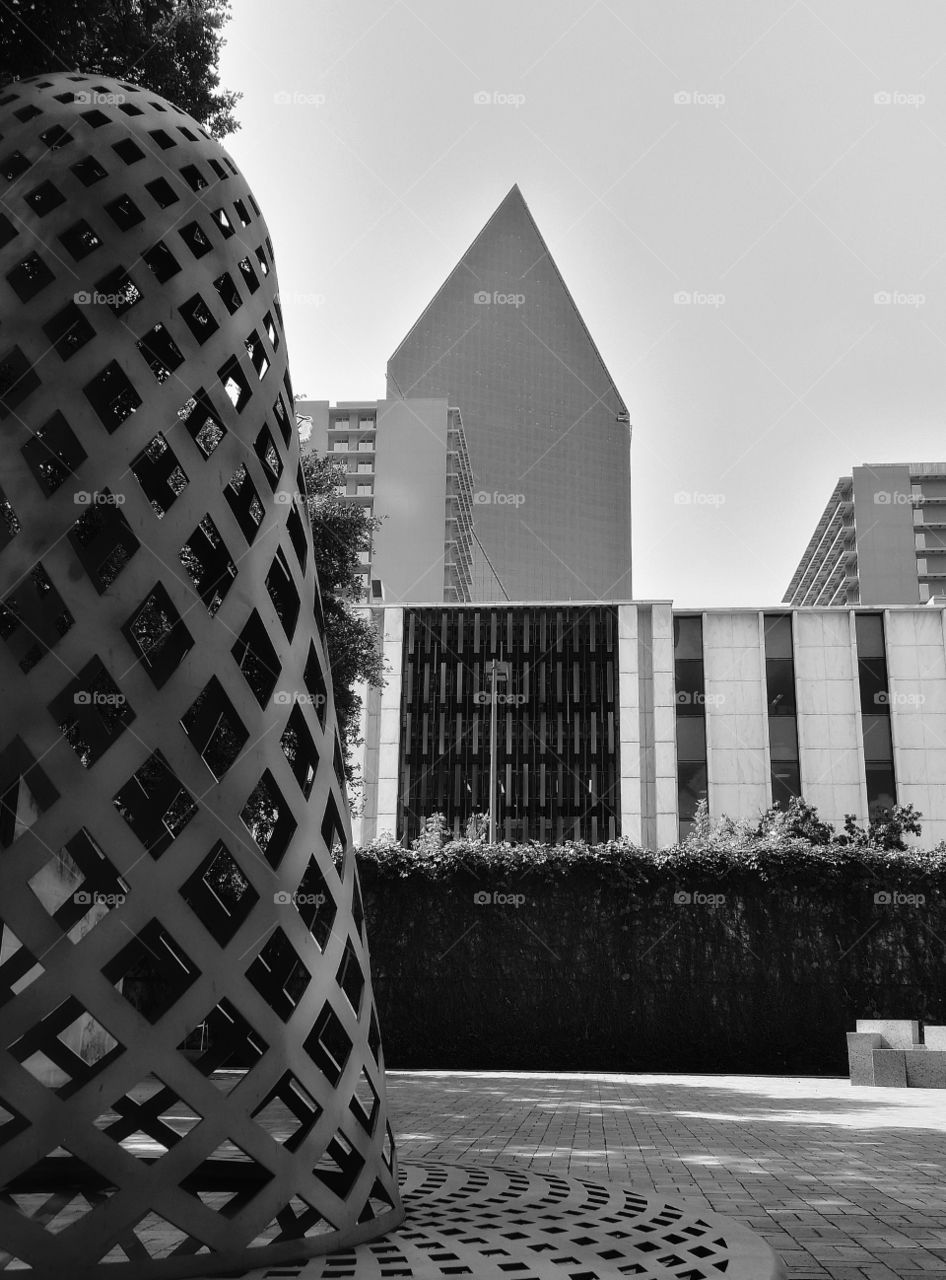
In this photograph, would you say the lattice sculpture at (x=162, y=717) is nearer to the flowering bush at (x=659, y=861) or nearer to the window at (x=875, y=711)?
the flowering bush at (x=659, y=861)

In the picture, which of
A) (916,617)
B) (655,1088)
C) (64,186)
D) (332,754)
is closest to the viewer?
(64,186)

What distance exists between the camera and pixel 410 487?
9231 cm

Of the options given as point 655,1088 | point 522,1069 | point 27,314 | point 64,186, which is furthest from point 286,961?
point 522,1069

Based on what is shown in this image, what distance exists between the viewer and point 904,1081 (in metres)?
14.1

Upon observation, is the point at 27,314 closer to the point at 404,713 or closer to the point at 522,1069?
the point at 522,1069

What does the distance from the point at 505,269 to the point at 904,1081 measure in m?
141

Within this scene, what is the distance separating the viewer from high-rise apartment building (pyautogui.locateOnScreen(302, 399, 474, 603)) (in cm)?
9038

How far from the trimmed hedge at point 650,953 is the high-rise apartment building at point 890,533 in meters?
76.4

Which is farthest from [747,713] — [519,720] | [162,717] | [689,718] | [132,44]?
[162,717]

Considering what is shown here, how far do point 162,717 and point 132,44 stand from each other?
957 centimetres

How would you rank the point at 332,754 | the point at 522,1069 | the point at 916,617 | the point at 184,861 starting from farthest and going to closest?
the point at 916,617
the point at 522,1069
the point at 332,754
the point at 184,861

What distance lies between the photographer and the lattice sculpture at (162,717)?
262 centimetres

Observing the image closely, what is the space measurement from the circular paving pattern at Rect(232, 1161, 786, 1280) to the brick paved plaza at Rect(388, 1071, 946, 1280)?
0.79 m

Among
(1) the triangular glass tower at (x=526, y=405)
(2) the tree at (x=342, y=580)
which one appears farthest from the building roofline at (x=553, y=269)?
(2) the tree at (x=342, y=580)
